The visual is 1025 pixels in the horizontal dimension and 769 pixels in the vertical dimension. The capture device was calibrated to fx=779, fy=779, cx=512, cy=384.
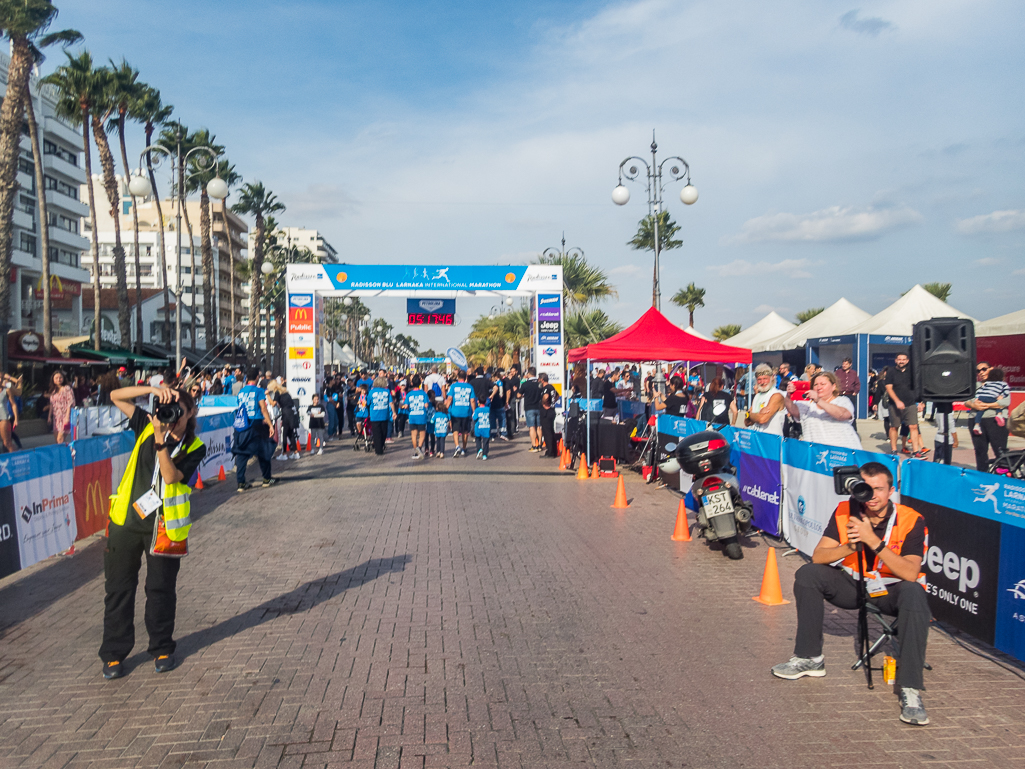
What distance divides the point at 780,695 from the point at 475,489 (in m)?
8.39

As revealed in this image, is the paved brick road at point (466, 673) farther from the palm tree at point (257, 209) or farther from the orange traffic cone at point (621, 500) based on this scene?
the palm tree at point (257, 209)

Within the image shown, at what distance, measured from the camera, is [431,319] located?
82.5 feet

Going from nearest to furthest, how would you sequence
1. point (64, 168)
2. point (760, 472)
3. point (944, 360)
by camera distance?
point (944, 360), point (760, 472), point (64, 168)

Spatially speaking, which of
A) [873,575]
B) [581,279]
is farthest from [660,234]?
[873,575]

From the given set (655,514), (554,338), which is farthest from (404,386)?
(655,514)

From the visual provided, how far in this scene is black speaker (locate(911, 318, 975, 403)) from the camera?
22.5 feet

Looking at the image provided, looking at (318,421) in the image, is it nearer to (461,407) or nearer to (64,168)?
(461,407)

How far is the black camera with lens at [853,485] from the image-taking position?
14.0ft

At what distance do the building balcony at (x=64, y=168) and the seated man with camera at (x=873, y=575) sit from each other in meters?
54.5

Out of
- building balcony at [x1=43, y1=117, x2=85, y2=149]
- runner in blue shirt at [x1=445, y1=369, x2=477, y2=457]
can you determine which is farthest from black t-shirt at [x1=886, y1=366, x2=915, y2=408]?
building balcony at [x1=43, y1=117, x2=85, y2=149]

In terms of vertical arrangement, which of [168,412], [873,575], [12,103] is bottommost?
[873,575]

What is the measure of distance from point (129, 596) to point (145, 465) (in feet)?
2.64

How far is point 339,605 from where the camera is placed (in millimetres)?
6203

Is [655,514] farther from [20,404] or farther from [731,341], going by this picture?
[731,341]
